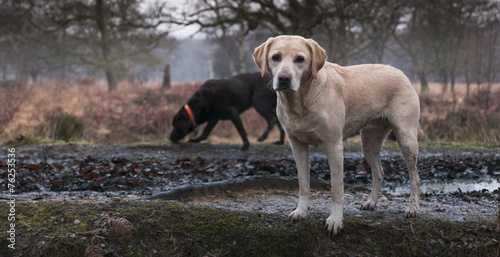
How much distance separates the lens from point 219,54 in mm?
29859

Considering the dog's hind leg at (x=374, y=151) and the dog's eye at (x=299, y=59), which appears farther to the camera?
the dog's hind leg at (x=374, y=151)

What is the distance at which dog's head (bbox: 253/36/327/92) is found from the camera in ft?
10.5

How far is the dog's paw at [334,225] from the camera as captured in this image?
3514 mm

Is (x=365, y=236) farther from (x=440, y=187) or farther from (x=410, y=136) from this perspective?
(x=440, y=187)

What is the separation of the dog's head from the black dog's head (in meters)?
6.38

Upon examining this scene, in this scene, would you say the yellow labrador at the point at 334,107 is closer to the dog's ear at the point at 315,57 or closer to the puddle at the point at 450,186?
the dog's ear at the point at 315,57

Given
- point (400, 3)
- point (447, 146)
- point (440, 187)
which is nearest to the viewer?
point (440, 187)

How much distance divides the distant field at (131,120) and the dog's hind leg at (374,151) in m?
7.21

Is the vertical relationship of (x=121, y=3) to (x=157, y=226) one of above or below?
above

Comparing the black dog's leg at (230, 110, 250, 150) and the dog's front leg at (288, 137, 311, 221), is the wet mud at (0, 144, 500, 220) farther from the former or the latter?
the dog's front leg at (288, 137, 311, 221)

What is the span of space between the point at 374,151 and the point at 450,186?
2.48 metres

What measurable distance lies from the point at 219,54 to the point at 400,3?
15.1 meters

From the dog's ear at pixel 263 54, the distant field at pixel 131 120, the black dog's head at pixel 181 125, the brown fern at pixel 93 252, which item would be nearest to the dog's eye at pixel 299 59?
the dog's ear at pixel 263 54

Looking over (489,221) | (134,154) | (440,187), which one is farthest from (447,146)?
(134,154)
